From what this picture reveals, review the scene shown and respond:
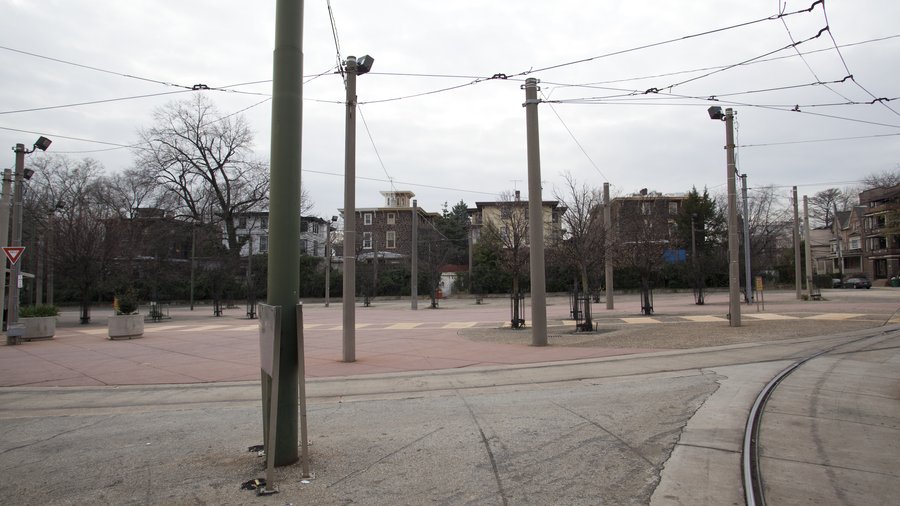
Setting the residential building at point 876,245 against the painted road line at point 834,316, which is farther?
the residential building at point 876,245

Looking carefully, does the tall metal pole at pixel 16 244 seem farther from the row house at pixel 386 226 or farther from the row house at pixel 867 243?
the row house at pixel 867 243

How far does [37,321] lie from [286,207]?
18563 millimetres

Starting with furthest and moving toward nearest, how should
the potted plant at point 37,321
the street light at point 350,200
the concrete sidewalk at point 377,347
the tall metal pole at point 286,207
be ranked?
1. the potted plant at point 37,321
2. the street light at point 350,200
3. the concrete sidewalk at point 377,347
4. the tall metal pole at point 286,207

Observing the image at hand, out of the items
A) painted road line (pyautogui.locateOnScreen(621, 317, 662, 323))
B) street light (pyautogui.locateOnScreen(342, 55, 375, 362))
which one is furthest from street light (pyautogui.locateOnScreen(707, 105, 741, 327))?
street light (pyautogui.locateOnScreen(342, 55, 375, 362))

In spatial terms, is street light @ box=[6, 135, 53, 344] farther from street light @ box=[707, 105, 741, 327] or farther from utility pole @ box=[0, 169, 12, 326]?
street light @ box=[707, 105, 741, 327]

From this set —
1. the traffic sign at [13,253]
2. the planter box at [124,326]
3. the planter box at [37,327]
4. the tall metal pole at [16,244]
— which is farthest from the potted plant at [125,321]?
the traffic sign at [13,253]

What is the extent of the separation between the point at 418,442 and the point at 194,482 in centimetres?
217

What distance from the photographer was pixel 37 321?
18.7 metres

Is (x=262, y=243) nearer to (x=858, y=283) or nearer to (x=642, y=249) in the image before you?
(x=642, y=249)

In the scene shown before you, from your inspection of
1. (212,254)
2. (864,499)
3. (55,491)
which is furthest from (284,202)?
(212,254)

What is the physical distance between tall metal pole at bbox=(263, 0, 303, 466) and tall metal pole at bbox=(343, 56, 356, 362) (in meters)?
6.72

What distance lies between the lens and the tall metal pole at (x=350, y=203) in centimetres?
1204

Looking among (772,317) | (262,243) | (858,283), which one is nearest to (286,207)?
(772,317)

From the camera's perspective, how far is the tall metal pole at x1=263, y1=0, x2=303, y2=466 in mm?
Answer: 4961
